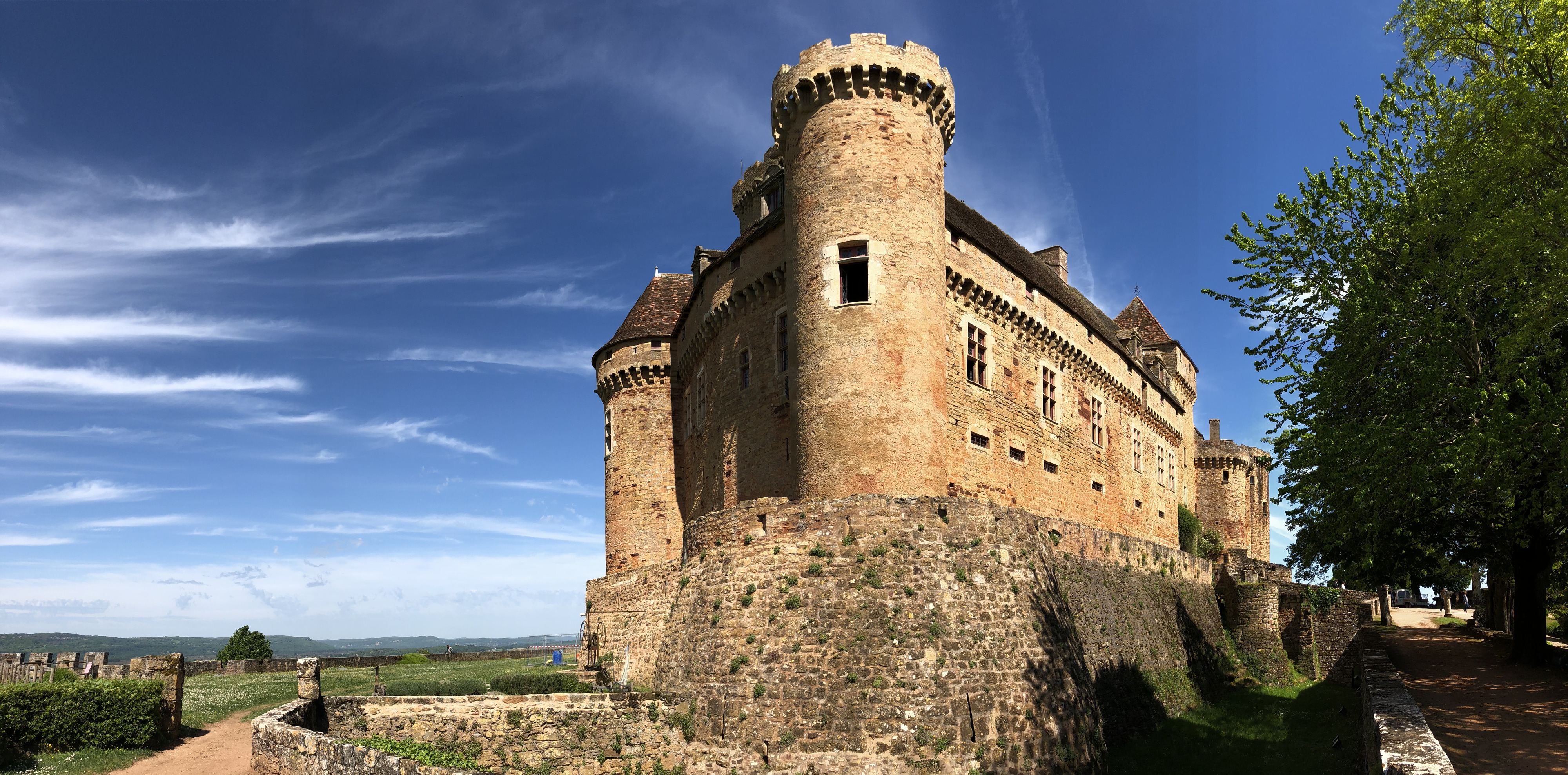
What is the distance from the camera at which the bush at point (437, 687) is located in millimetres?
20500

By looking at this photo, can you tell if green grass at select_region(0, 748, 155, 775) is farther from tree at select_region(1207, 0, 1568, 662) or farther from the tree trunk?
the tree trunk

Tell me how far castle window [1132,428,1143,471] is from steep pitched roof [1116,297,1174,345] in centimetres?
968

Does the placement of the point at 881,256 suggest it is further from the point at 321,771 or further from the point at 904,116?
the point at 321,771

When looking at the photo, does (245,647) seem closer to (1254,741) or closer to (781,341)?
(781,341)

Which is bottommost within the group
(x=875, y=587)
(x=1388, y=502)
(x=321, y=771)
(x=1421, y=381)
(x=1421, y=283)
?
(x=321, y=771)

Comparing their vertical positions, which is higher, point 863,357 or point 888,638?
point 863,357

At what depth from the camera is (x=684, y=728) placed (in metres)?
15.6

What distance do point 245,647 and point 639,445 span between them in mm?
20680

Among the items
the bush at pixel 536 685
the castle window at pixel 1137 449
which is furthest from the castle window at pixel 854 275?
the castle window at pixel 1137 449

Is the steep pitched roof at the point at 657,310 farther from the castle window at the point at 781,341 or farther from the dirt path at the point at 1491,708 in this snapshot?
the dirt path at the point at 1491,708

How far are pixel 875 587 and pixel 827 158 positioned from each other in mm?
8728

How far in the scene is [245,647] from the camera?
118 feet

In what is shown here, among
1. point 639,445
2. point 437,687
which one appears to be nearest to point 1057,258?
point 639,445

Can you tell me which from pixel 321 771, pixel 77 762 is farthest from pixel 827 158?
pixel 77 762
